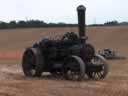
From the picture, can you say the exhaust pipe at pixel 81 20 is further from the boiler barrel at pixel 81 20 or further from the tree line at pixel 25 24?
the tree line at pixel 25 24

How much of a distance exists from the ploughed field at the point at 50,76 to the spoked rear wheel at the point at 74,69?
300mm

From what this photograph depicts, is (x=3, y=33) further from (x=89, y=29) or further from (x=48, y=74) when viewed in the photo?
(x=48, y=74)

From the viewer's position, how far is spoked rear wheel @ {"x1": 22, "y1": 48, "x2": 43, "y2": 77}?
23.3m

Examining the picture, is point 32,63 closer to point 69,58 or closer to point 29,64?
point 29,64

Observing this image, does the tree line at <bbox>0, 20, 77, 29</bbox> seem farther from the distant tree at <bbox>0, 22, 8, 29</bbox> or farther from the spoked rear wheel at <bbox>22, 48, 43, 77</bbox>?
the spoked rear wheel at <bbox>22, 48, 43, 77</bbox>

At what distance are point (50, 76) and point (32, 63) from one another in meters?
0.92

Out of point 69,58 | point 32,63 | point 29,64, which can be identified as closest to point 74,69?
point 69,58

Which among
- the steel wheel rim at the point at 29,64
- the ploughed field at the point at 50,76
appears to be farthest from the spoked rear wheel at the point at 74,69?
the steel wheel rim at the point at 29,64

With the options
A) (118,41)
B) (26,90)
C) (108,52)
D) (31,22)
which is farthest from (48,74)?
(31,22)

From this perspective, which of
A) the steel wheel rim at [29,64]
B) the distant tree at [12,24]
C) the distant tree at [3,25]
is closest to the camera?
the steel wheel rim at [29,64]

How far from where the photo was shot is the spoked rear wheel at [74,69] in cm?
2150

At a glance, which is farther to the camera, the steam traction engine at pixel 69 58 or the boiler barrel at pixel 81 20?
the boiler barrel at pixel 81 20

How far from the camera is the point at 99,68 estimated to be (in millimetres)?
22562

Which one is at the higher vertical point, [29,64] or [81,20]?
[81,20]
